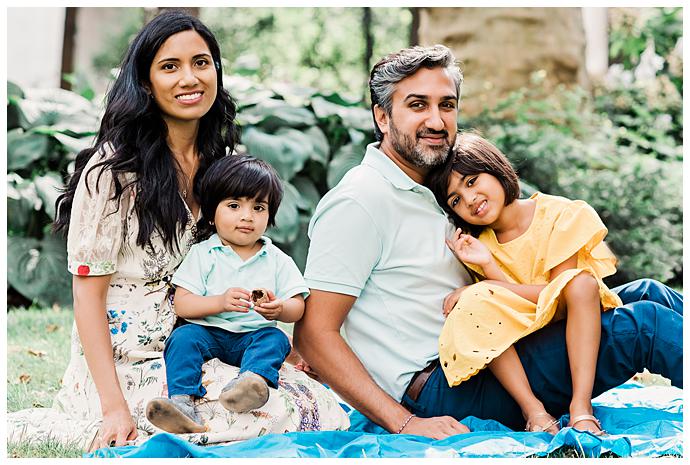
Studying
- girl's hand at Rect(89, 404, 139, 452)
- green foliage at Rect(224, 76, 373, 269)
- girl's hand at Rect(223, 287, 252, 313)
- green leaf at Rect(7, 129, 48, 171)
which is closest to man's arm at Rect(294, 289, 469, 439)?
girl's hand at Rect(223, 287, 252, 313)

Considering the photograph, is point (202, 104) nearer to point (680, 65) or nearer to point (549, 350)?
point (549, 350)

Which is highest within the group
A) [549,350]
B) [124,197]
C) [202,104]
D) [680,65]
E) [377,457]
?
[680,65]

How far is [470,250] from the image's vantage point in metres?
3.02

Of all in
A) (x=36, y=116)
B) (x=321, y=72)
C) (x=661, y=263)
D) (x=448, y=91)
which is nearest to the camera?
(x=448, y=91)

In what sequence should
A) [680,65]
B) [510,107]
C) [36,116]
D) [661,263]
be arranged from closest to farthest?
1. [36,116]
2. [661,263]
3. [510,107]
4. [680,65]

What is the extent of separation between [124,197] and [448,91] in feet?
3.99

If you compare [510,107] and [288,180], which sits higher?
[510,107]

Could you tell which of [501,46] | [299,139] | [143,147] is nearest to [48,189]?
[299,139]

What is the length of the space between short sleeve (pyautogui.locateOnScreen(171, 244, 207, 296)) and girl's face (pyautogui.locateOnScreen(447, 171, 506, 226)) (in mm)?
921

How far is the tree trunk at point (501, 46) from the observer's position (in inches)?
304

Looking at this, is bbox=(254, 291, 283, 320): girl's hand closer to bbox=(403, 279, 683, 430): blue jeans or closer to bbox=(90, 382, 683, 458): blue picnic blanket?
bbox=(90, 382, 683, 458): blue picnic blanket

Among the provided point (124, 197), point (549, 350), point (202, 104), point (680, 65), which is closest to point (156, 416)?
point (124, 197)

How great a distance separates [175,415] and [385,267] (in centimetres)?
Answer: 88

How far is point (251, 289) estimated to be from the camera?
289cm
